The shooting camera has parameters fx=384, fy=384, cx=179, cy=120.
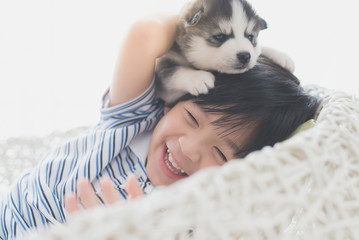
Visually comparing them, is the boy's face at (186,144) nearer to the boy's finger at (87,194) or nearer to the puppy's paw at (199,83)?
the puppy's paw at (199,83)

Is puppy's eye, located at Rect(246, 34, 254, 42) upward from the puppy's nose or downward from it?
upward

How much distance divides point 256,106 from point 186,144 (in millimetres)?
187

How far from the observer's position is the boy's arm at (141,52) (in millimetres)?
898

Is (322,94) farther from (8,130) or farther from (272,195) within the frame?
(8,130)

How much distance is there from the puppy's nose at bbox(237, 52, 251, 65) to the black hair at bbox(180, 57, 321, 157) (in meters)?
0.05

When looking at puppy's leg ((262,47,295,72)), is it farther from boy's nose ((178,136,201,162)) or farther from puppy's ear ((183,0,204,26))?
boy's nose ((178,136,201,162))

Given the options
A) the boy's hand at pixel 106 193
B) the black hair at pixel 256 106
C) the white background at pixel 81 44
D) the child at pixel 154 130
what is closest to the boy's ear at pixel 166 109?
the child at pixel 154 130

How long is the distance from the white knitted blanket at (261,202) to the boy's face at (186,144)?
29 centimetres

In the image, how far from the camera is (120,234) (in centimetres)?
37

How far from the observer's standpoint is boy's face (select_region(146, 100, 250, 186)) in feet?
2.82

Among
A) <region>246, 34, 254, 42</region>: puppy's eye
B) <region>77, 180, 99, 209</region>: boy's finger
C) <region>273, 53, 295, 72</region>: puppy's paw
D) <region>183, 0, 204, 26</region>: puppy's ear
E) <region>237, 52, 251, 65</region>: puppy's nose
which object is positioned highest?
<region>183, 0, 204, 26</region>: puppy's ear

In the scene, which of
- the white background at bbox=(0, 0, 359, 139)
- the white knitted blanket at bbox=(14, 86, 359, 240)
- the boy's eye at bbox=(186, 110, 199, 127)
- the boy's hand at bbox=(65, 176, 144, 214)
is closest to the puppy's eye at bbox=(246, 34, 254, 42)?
the boy's eye at bbox=(186, 110, 199, 127)

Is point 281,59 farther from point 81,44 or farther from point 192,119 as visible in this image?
point 81,44

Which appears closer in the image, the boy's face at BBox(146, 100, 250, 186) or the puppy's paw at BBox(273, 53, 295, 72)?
the boy's face at BBox(146, 100, 250, 186)
